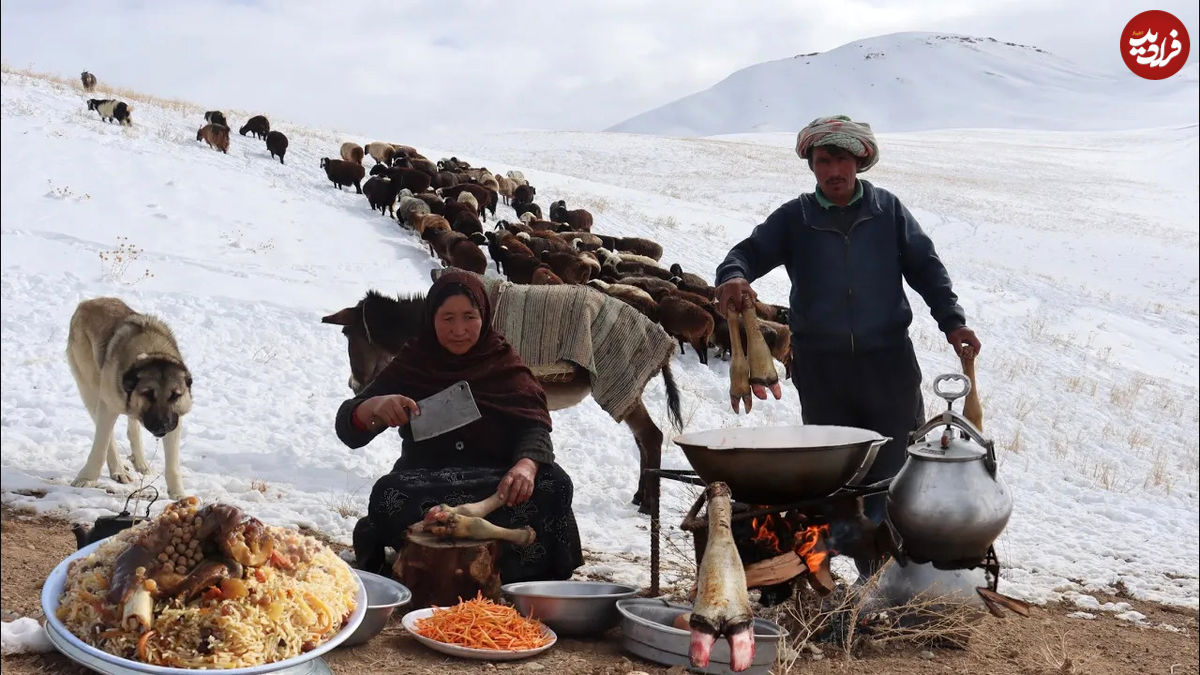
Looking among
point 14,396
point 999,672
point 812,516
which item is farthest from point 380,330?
point 999,672

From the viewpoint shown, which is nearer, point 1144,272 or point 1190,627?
point 1190,627

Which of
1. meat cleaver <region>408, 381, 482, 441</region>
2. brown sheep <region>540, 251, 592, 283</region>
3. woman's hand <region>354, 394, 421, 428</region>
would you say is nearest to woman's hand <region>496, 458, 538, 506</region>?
meat cleaver <region>408, 381, 482, 441</region>

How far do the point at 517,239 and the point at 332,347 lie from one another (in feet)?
10.1

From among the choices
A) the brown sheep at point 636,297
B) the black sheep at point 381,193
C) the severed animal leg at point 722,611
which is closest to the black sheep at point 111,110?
the black sheep at point 381,193

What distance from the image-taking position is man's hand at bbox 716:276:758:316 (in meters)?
4.10

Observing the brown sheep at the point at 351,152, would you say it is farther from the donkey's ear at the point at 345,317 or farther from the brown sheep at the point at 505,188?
the donkey's ear at the point at 345,317

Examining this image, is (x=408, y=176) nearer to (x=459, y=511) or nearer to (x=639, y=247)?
(x=639, y=247)

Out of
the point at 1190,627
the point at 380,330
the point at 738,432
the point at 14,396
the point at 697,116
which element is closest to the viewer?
the point at 738,432

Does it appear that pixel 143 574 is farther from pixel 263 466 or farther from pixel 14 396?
pixel 14 396

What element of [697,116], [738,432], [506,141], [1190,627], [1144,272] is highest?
[697,116]

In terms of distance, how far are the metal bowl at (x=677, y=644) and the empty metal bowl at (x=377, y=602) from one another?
79 centimetres

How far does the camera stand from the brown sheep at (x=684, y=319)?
9.95 m

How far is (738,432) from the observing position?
14.1 feet

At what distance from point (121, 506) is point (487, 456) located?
81.6 inches
